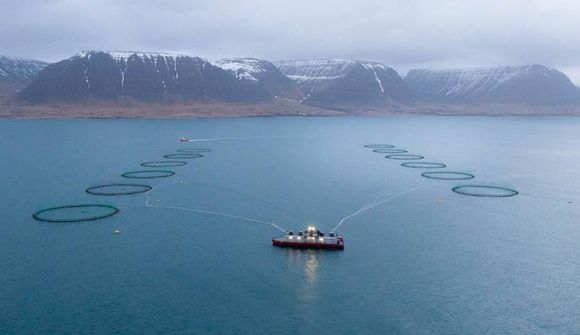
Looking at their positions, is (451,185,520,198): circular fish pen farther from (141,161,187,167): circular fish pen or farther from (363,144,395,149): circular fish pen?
(363,144,395,149): circular fish pen

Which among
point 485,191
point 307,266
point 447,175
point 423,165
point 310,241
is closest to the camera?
point 307,266

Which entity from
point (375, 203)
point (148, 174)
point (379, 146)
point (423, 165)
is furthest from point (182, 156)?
point (375, 203)

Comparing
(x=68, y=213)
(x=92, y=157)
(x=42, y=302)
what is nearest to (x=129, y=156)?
(x=92, y=157)

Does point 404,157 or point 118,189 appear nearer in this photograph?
point 118,189

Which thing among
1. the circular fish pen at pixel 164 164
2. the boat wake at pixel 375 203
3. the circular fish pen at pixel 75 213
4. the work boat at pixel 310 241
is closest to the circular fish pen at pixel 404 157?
the boat wake at pixel 375 203

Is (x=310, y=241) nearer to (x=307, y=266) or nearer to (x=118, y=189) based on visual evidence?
(x=307, y=266)

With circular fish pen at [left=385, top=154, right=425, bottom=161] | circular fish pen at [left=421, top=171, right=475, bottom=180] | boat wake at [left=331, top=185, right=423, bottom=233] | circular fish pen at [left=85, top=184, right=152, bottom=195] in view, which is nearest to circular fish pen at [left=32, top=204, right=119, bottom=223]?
circular fish pen at [left=85, top=184, right=152, bottom=195]

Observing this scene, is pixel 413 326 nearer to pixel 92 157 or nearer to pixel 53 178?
pixel 53 178
